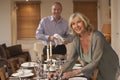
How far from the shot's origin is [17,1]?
977cm

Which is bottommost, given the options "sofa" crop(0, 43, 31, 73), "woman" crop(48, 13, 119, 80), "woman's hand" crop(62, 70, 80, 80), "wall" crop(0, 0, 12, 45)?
"sofa" crop(0, 43, 31, 73)

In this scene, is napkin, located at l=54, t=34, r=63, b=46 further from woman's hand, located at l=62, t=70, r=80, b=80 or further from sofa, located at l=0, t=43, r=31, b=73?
sofa, located at l=0, t=43, r=31, b=73

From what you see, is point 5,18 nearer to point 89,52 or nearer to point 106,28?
point 106,28

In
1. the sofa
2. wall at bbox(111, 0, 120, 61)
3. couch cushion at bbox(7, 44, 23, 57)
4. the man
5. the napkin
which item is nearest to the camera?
the napkin

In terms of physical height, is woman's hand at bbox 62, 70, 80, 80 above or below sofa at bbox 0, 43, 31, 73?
above

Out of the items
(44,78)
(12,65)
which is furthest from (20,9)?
(44,78)

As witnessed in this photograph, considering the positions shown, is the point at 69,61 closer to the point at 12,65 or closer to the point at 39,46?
the point at 12,65

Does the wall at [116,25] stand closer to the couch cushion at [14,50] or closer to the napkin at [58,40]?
the couch cushion at [14,50]

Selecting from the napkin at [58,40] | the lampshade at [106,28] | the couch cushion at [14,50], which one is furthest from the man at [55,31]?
the lampshade at [106,28]

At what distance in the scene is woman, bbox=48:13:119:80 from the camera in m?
2.42

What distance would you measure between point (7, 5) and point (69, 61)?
22.4 feet

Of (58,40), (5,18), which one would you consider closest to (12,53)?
(5,18)

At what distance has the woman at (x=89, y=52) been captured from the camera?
95.2 inches

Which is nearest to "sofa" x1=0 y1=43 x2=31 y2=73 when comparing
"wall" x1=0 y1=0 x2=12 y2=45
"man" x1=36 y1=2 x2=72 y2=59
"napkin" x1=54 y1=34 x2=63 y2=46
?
"wall" x1=0 y1=0 x2=12 y2=45
